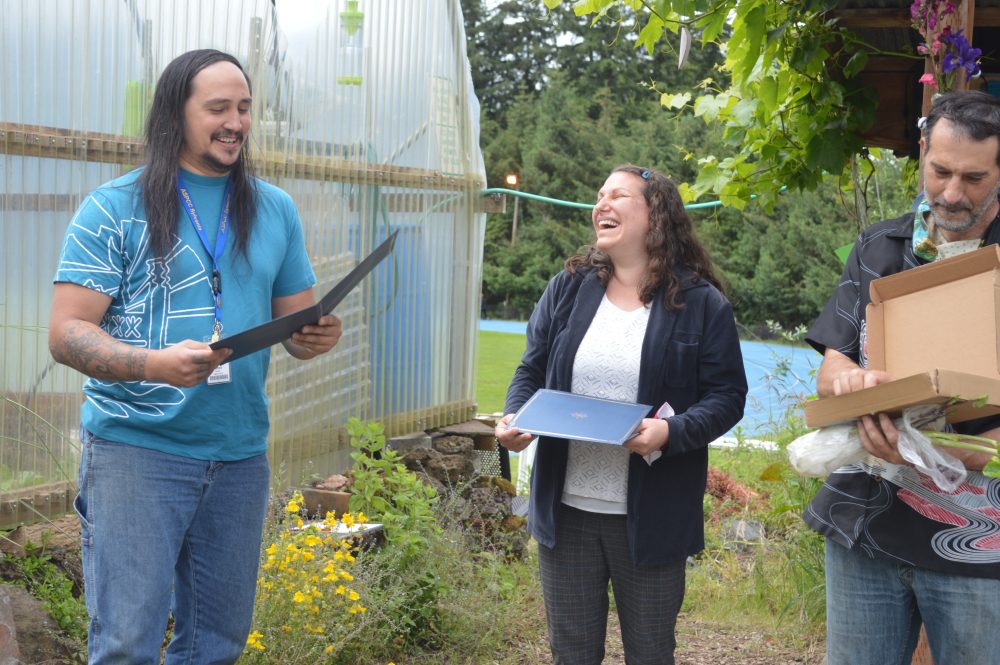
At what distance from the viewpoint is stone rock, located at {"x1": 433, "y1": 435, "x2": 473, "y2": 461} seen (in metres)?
6.39

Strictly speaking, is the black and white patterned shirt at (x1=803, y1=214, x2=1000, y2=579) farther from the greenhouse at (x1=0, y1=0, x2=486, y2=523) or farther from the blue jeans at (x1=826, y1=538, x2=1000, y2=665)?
the greenhouse at (x1=0, y1=0, x2=486, y2=523)

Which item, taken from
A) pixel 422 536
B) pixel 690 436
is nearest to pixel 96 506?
pixel 690 436

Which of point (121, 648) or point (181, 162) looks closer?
point (121, 648)

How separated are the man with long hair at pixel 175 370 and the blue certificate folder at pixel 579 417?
57 centimetres

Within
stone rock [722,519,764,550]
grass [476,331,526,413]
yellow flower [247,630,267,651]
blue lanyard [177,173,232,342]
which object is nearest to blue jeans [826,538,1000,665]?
blue lanyard [177,173,232,342]

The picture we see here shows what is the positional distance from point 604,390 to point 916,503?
999mm

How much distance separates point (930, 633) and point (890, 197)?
16777mm

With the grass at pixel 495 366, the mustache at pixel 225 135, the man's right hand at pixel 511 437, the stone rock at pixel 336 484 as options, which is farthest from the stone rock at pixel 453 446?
the grass at pixel 495 366

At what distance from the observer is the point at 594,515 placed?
314 cm

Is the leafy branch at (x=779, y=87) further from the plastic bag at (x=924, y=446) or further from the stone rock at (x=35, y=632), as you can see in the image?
the stone rock at (x=35, y=632)

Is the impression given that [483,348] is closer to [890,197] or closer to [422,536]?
[890,197]

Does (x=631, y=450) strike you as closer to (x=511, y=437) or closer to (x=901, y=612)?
(x=511, y=437)

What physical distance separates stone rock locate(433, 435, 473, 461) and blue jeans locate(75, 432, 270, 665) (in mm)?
3505

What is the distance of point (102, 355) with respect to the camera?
8.28 ft
